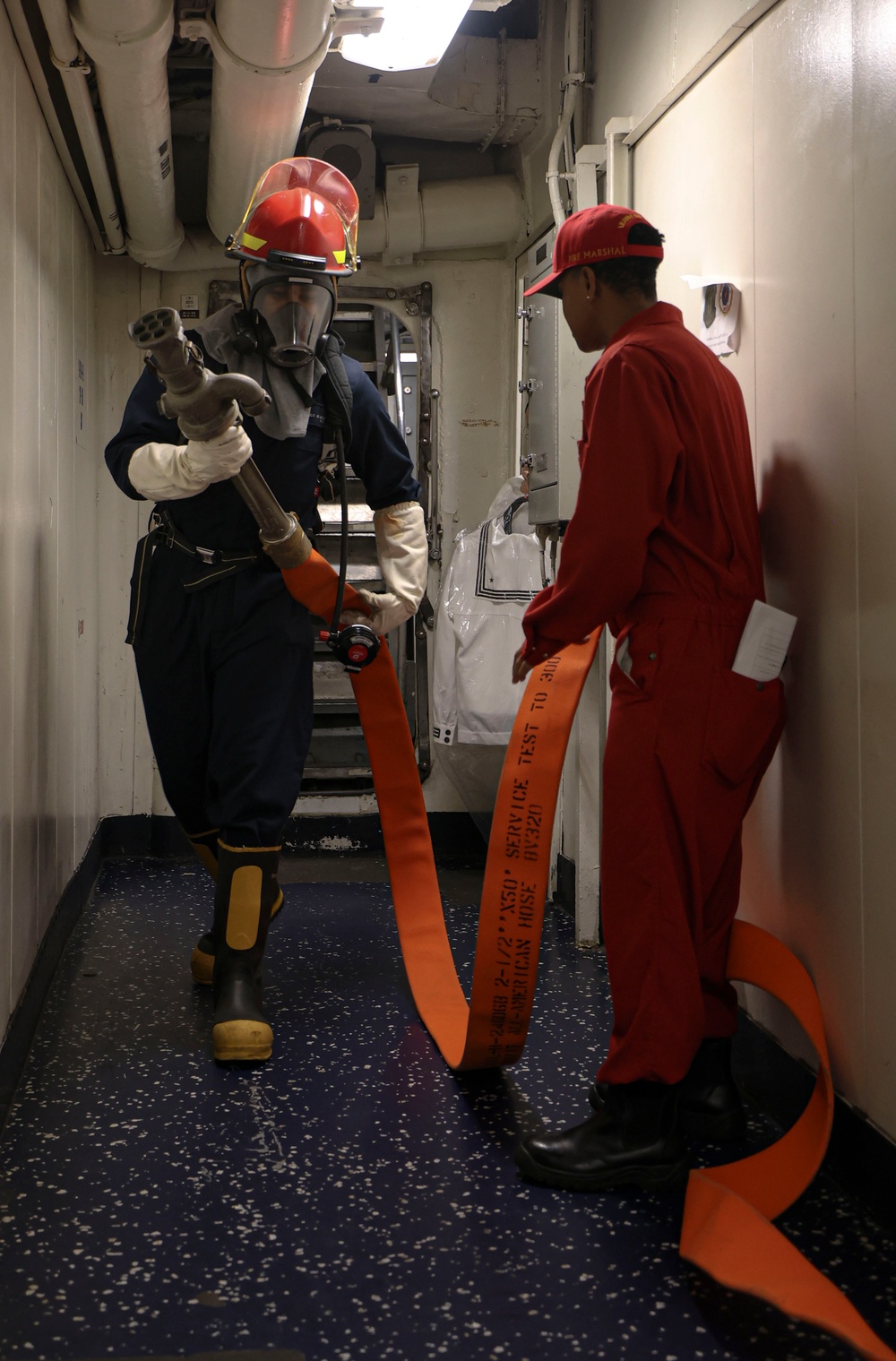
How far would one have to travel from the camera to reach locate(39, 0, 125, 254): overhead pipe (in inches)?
104

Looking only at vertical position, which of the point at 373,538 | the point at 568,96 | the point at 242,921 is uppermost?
the point at 568,96

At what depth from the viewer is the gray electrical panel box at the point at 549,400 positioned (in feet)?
11.6

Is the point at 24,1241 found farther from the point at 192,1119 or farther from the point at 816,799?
the point at 816,799

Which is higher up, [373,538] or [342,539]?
[373,538]

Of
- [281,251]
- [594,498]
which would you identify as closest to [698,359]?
[594,498]

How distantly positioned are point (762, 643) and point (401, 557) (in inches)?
53.2

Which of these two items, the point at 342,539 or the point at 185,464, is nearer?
the point at 185,464

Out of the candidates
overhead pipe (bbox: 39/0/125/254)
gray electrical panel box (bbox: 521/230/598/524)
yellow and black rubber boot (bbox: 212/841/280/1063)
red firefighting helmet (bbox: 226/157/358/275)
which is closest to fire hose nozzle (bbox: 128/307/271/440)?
red firefighting helmet (bbox: 226/157/358/275)

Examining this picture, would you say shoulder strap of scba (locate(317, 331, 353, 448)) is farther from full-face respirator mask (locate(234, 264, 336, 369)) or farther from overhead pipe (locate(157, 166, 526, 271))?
overhead pipe (locate(157, 166, 526, 271))

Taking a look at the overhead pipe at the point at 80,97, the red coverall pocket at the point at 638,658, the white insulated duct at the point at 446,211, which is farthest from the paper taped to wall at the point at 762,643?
the white insulated duct at the point at 446,211

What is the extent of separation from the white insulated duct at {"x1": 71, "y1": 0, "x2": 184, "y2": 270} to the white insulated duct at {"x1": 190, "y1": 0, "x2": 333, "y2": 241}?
0.14m

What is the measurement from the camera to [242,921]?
273cm

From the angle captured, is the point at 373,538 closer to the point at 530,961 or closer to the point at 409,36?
the point at 409,36

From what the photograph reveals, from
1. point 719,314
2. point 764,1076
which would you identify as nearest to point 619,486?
point 719,314
